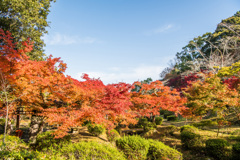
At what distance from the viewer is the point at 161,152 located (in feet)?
19.1

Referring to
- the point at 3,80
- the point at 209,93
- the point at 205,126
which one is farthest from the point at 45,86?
the point at 205,126

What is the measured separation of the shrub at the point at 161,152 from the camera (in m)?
5.62

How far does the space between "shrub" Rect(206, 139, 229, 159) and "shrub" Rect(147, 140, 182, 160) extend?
3.53 meters

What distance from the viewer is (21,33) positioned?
40.3 ft

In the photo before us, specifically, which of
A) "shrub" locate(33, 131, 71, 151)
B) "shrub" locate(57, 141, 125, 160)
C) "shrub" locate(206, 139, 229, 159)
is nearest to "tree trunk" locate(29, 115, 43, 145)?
"shrub" locate(33, 131, 71, 151)

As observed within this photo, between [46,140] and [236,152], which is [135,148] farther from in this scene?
[236,152]

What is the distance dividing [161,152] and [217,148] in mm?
4204

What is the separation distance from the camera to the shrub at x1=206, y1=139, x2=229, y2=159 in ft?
24.4

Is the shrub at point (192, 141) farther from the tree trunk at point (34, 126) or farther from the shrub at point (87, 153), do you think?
the tree trunk at point (34, 126)

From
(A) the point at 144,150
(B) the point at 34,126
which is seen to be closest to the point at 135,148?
(A) the point at 144,150

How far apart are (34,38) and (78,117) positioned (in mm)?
10401

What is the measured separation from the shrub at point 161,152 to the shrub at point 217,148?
11.6 ft

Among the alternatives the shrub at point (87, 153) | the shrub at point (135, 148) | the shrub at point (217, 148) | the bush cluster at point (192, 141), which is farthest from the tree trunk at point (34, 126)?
the shrub at point (217, 148)

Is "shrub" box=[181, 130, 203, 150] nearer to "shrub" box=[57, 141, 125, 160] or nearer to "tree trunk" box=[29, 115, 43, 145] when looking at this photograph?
"shrub" box=[57, 141, 125, 160]
